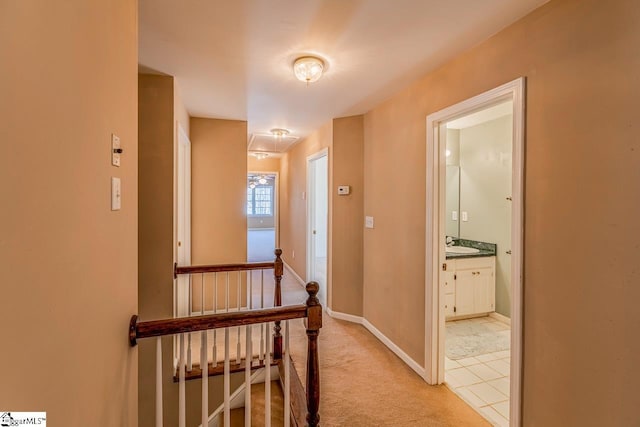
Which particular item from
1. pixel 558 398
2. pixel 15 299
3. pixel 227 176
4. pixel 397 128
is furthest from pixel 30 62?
pixel 227 176

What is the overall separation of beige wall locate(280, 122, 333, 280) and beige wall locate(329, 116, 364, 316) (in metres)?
0.14

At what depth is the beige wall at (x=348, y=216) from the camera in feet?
12.1

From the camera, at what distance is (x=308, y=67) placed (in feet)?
7.14

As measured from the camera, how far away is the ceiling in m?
1.60

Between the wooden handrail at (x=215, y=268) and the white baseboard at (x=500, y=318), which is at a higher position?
the wooden handrail at (x=215, y=268)

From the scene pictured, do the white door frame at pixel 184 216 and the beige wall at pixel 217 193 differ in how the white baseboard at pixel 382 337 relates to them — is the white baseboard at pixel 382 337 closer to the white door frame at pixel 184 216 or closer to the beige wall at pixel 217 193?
the beige wall at pixel 217 193

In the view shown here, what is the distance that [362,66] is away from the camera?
2.29m

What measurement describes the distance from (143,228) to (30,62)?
2.01 metres

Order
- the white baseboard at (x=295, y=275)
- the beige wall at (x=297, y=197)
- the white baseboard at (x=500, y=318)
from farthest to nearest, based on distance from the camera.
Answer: the white baseboard at (x=295, y=275) → the beige wall at (x=297, y=197) → the white baseboard at (x=500, y=318)

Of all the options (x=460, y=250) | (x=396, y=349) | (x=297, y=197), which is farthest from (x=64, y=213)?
(x=297, y=197)

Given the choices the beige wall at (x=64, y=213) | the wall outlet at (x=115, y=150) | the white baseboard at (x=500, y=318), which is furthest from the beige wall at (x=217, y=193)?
the white baseboard at (x=500, y=318)

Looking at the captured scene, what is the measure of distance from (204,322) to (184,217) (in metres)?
2.28

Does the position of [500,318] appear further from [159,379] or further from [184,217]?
[184,217]

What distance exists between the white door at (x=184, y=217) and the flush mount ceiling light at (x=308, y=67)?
60.9 inches
